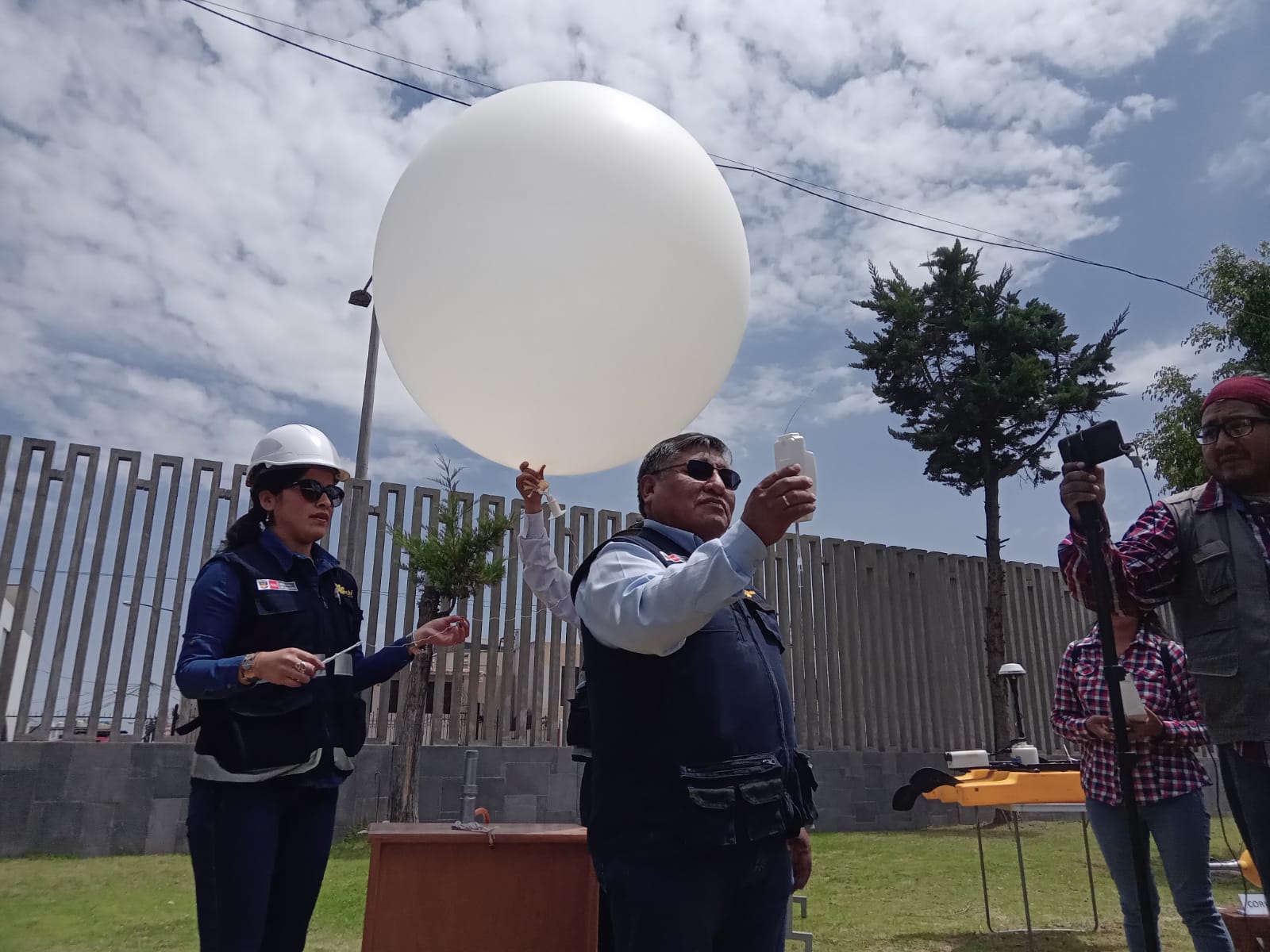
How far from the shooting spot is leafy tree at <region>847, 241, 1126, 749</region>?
38.4 ft

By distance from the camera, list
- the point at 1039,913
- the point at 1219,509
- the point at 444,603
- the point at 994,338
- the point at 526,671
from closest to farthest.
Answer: the point at 1219,509, the point at 1039,913, the point at 444,603, the point at 526,671, the point at 994,338

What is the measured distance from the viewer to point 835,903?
14.9 ft

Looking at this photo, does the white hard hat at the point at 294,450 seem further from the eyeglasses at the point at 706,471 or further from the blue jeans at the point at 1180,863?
the blue jeans at the point at 1180,863

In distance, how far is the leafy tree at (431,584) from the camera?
6082mm

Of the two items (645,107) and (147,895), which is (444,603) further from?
(645,107)

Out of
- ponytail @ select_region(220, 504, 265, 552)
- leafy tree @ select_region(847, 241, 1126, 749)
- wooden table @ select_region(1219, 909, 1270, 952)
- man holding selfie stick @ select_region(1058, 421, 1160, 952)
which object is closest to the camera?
man holding selfie stick @ select_region(1058, 421, 1160, 952)

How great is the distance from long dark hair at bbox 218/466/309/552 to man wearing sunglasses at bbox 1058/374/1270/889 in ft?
5.91

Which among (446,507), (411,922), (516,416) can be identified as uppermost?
(446,507)

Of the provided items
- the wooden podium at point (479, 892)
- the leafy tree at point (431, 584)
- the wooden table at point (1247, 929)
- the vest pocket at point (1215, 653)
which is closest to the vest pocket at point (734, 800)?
the vest pocket at point (1215, 653)

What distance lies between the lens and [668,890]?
4.40 feet

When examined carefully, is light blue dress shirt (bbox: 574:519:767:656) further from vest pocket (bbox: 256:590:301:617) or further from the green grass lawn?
the green grass lawn

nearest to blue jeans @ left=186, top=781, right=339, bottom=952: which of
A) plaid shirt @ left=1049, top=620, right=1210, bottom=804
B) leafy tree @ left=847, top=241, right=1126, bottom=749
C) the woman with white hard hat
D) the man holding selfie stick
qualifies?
the woman with white hard hat

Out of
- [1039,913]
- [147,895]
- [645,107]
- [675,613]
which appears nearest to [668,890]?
[675,613]

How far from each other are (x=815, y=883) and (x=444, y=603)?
337cm
